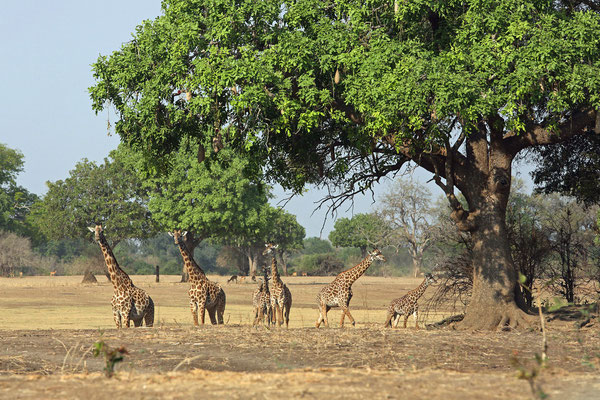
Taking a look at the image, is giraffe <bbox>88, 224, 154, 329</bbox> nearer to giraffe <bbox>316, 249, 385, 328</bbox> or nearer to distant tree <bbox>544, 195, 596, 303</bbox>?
giraffe <bbox>316, 249, 385, 328</bbox>

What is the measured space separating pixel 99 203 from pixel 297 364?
190ft

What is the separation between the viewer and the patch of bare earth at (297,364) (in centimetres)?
785

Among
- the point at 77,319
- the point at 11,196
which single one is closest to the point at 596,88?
the point at 77,319

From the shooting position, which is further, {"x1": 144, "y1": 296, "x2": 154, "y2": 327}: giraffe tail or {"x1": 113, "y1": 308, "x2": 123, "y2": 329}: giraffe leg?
{"x1": 144, "y1": 296, "x2": 154, "y2": 327}: giraffe tail

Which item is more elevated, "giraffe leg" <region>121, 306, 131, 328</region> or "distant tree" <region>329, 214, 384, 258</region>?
"distant tree" <region>329, 214, 384, 258</region>

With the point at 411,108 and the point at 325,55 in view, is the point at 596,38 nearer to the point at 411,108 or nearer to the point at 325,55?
the point at 411,108

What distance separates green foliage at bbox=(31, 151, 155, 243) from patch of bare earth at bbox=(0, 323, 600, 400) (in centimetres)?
4948

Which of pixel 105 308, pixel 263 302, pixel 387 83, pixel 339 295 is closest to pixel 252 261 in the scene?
pixel 105 308

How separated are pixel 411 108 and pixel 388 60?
4.76ft

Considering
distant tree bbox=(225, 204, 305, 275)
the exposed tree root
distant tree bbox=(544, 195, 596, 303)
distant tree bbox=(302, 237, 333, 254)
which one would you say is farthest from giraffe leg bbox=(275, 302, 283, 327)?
distant tree bbox=(302, 237, 333, 254)

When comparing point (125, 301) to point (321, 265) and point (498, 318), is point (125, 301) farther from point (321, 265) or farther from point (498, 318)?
point (321, 265)

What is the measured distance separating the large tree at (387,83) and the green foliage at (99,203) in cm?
4796

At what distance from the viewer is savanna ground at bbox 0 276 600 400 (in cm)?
786

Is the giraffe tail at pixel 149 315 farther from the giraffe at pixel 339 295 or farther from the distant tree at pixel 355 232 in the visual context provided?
the distant tree at pixel 355 232
